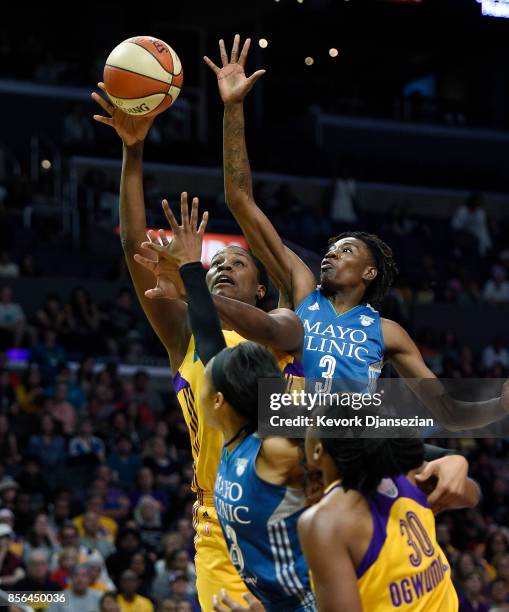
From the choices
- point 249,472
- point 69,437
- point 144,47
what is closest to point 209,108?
point 69,437

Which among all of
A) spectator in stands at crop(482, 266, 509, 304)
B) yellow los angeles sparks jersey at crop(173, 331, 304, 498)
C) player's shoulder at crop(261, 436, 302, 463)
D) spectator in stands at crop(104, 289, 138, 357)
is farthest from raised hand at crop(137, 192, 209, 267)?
spectator in stands at crop(482, 266, 509, 304)

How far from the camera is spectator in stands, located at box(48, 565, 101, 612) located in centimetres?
923

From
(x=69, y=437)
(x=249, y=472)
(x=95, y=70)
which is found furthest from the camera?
(x=95, y=70)

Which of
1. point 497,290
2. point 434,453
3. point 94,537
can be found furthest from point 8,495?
point 497,290

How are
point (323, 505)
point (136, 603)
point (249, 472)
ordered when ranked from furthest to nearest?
1. point (136, 603)
2. point (249, 472)
3. point (323, 505)

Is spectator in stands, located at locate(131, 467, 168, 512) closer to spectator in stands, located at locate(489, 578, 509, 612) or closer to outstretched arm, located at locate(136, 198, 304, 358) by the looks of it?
spectator in stands, located at locate(489, 578, 509, 612)

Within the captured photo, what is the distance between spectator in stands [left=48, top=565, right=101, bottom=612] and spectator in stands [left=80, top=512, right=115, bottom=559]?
80 centimetres

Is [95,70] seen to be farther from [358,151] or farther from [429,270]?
[429,270]

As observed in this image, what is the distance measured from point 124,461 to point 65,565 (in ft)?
8.26

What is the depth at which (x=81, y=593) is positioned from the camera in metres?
9.30

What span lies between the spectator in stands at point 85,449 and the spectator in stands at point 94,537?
1514 mm

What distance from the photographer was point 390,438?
11.5ft

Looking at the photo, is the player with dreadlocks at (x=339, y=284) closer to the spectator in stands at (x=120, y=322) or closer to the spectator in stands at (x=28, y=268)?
the spectator in stands at (x=120, y=322)

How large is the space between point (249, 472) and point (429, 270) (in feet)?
46.7
